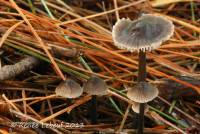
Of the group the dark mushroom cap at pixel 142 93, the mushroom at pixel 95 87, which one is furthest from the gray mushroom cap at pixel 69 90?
the dark mushroom cap at pixel 142 93

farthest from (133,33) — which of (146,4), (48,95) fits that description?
(146,4)

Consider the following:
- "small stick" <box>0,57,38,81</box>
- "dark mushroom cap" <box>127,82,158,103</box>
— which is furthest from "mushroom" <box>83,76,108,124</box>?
"small stick" <box>0,57,38,81</box>

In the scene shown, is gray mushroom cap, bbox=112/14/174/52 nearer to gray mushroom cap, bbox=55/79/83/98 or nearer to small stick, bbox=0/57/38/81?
gray mushroom cap, bbox=55/79/83/98

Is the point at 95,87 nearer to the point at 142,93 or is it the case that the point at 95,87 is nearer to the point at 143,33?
the point at 142,93

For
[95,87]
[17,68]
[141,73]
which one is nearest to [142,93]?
[141,73]

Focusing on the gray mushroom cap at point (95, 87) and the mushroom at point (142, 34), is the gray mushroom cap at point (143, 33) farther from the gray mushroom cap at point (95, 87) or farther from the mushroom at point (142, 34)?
the gray mushroom cap at point (95, 87)

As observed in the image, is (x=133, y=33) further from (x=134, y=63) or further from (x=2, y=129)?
(x=2, y=129)

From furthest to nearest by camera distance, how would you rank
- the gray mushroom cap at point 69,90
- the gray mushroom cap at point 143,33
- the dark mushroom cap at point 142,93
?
the gray mushroom cap at point 69,90 → the dark mushroom cap at point 142,93 → the gray mushroom cap at point 143,33
